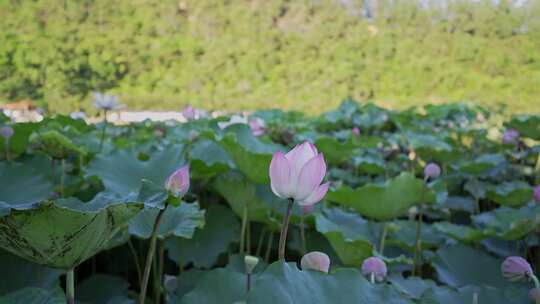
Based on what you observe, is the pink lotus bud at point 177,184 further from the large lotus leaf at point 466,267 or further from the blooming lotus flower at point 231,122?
the blooming lotus flower at point 231,122

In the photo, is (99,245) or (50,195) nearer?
(99,245)

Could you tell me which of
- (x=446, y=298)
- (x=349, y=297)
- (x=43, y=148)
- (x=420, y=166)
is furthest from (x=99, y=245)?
(x=420, y=166)

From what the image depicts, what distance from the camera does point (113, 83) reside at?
12562mm

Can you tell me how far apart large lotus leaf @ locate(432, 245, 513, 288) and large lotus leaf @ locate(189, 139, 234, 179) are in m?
0.39

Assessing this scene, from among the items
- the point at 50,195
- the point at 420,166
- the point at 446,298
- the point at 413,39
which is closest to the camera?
the point at 446,298

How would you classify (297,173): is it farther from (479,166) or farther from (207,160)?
(479,166)

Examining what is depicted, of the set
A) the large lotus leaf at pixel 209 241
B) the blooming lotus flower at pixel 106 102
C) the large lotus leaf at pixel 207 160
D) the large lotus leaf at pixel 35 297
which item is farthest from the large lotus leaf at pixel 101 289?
the blooming lotus flower at pixel 106 102

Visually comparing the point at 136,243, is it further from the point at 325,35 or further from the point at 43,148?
the point at 325,35

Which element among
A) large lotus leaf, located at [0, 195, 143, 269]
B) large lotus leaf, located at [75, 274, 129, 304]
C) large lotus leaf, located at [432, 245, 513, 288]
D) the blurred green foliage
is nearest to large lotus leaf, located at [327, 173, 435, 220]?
large lotus leaf, located at [432, 245, 513, 288]

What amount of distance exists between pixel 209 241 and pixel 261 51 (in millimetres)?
13158

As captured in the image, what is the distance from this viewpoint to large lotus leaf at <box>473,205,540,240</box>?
2.68ft

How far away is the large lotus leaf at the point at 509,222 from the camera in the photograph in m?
0.82

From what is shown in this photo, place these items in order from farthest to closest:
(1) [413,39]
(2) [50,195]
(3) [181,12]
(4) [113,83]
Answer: (3) [181,12]
(1) [413,39]
(4) [113,83]
(2) [50,195]

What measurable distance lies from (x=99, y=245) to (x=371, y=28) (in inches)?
588
